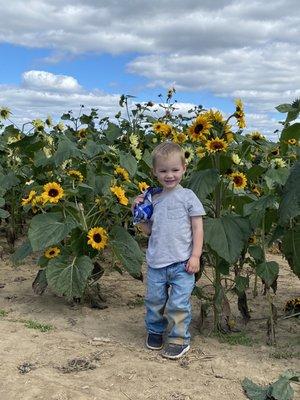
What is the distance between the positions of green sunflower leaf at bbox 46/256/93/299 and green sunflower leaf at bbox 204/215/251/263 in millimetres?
881

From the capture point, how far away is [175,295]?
352 cm

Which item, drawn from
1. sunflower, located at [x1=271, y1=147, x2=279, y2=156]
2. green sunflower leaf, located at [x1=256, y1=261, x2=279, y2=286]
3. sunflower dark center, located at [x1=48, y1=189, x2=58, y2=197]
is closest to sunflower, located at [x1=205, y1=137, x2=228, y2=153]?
green sunflower leaf, located at [x1=256, y1=261, x2=279, y2=286]

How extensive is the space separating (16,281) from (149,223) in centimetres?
181

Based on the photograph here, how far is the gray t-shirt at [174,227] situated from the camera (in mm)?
3506

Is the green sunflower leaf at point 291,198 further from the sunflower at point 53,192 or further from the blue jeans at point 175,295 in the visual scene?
the sunflower at point 53,192

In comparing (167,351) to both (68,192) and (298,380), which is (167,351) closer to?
(298,380)

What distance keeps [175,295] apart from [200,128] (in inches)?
38.8

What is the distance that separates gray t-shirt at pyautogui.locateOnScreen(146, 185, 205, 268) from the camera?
3506 mm

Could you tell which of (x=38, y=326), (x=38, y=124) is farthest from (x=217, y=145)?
(x=38, y=124)

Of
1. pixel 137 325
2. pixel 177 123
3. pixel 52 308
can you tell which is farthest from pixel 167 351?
pixel 177 123

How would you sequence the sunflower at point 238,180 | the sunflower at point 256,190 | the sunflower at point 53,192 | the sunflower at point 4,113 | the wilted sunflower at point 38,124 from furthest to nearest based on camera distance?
the sunflower at point 4,113 → the wilted sunflower at point 38,124 → the sunflower at point 256,190 → the sunflower at point 53,192 → the sunflower at point 238,180

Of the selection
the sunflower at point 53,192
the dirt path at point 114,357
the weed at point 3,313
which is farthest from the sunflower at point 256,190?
the weed at point 3,313

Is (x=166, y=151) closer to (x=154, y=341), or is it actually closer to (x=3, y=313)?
(x=154, y=341)

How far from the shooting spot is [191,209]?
3488mm
